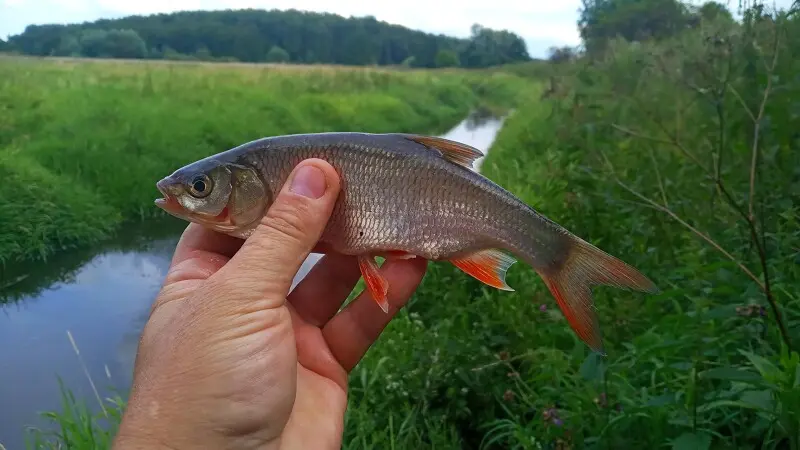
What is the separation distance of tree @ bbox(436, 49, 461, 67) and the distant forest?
12cm

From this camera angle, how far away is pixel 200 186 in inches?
101

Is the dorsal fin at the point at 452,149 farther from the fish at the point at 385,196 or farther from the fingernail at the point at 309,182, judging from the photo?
the fingernail at the point at 309,182

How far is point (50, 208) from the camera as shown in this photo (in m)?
10.5

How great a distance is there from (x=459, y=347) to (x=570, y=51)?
11.2 meters

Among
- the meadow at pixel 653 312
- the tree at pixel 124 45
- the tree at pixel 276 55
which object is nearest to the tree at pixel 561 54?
the meadow at pixel 653 312

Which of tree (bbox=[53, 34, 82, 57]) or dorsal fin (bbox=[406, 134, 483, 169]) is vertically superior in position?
tree (bbox=[53, 34, 82, 57])

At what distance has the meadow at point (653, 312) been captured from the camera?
2.80 meters

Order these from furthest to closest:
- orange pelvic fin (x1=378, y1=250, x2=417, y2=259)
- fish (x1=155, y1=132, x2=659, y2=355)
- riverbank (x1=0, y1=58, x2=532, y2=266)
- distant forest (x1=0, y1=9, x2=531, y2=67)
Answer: distant forest (x1=0, y1=9, x2=531, y2=67)
riverbank (x1=0, y1=58, x2=532, y2=266)
orange pelvic fin (x1=378, y1=250, x2=417, y2=259)
fish (x1=155, y1=132, x2=659, y2=355)

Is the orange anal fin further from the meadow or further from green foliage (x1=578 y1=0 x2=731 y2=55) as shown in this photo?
green foliage (x1=578 y1=0 x2=731 y2=55)

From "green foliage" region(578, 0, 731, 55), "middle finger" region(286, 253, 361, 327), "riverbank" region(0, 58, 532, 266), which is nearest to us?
"middle finger" region(286, 253, 361, 327)

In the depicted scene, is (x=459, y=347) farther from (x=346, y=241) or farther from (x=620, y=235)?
(x=346, y=241)

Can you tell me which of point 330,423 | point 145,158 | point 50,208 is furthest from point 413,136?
point 145,158

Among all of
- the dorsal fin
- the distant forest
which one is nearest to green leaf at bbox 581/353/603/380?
the dorsal fin

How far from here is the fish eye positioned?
2.55 m
